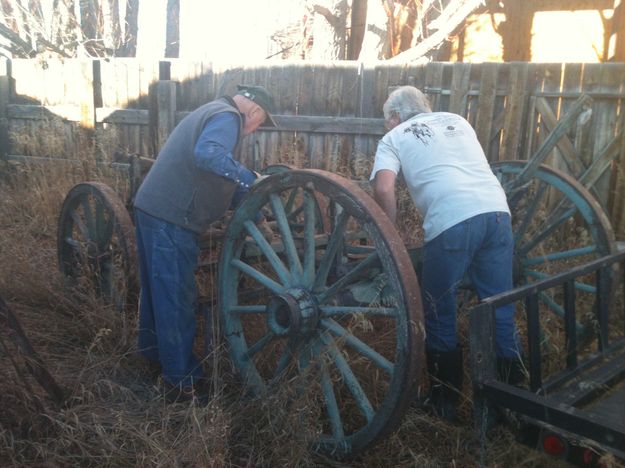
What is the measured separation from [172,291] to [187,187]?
0.59m

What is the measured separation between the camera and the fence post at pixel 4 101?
31.3ft

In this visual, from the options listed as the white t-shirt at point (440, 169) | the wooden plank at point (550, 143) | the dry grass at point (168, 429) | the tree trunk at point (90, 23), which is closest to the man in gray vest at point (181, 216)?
the dry grass at point (168, 429)

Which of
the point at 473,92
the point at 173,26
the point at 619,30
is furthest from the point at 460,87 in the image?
the point at 173,26

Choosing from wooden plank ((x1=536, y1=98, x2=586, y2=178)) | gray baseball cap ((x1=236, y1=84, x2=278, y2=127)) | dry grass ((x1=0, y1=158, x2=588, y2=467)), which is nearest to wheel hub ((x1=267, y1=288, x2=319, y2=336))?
dry grass ((x1=0, y1=158, x2=588, y2=467))

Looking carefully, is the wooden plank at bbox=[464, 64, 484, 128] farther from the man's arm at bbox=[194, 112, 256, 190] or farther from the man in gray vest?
the man's arm at bbox=[194, 112, 256, 190]

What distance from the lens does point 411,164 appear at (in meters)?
3.42

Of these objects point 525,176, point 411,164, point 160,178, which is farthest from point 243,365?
point 525,176

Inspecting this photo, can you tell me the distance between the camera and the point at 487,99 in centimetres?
613

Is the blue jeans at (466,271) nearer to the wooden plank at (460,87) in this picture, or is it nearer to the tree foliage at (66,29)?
the wooden plank at (460,87)

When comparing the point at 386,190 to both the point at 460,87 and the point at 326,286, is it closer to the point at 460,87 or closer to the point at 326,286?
the point at 326,286

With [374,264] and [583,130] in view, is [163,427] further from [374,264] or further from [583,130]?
[583,130]

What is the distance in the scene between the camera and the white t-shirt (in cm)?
332

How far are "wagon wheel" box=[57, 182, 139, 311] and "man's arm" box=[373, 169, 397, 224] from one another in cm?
167

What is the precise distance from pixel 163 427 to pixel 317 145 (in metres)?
4.68
